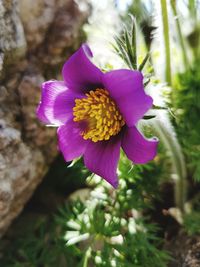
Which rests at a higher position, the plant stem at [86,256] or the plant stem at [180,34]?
the plant stem at [180,34]

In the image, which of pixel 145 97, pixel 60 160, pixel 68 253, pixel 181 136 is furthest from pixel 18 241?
pixel 145 97

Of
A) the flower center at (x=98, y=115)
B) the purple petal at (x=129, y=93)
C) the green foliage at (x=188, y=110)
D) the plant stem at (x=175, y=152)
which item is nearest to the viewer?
the purple petal at (x=129, y=93)

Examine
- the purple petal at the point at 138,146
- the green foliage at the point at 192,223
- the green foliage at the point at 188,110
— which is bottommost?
the green foliage at the point at 192,223

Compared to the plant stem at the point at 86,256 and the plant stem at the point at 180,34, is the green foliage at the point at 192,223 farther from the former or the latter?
the plant stem at the point at 180,34

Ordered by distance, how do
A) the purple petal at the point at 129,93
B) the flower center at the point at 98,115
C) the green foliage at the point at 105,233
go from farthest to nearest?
the green foliage at the point at 105,233
the flower center at the point at 98,115
the purple petal at the point at 129,93

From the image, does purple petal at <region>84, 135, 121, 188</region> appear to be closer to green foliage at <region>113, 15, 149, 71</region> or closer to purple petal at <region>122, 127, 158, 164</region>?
purple petal at <region>122, 127, 158, 164</region>

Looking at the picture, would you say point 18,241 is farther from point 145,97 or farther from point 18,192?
point 145,97

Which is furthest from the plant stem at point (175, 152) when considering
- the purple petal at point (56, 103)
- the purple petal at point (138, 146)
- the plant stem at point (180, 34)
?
the plant stem at point (180, 34)
